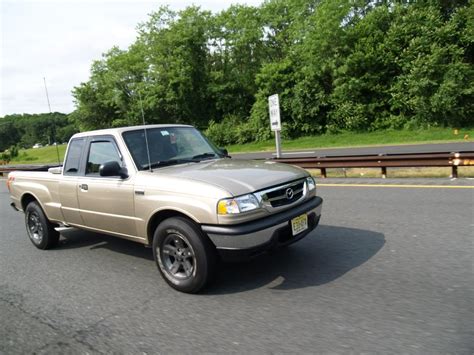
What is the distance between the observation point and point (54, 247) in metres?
6.09

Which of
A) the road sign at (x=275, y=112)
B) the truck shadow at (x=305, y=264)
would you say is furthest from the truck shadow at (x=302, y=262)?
the road sign at (x=275, y=112)

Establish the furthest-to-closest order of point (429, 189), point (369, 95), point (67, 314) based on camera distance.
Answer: point (369, 95) < point (429, 189) < point (67, 314)

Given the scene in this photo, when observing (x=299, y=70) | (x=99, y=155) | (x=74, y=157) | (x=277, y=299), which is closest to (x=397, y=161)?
(x=277, y=299)

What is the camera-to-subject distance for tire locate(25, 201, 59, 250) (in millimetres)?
5885

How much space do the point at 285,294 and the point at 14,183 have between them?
5230 millimetres

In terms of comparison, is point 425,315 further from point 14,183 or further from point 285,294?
point 14,183

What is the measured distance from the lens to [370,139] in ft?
82.4

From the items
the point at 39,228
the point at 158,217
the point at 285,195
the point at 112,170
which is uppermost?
the point at 112,170

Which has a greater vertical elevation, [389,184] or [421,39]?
[421,39]

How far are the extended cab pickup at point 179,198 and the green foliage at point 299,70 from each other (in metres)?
17.0

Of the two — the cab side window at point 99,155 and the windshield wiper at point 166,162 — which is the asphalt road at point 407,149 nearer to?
the windshield wiper at point 166,162

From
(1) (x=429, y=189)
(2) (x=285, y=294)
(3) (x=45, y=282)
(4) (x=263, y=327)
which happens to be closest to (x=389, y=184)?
(1) (x=429, y=189)

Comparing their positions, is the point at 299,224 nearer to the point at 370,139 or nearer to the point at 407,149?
the point at 407,149

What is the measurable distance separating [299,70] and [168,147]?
28762 millimetres
